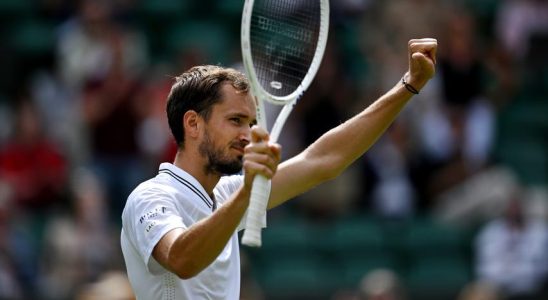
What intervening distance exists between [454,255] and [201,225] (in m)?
7.83

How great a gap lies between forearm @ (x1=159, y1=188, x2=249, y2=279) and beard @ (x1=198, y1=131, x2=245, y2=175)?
422mm

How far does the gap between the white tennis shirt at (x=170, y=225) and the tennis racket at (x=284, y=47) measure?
451 millimetres

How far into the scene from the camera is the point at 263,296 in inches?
451

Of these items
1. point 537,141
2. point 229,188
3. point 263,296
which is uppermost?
point 229,188

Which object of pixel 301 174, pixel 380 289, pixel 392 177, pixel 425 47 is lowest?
pixel 380 289

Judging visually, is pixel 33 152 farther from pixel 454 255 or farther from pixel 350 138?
pixel 350 138

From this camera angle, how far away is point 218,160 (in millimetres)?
5188

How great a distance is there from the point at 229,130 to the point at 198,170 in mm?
252

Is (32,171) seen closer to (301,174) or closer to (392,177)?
(392,177)

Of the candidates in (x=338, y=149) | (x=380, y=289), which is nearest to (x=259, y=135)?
(x=338, y=149)

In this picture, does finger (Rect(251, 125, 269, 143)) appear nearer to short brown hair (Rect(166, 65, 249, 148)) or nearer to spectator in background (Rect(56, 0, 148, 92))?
short brown hair (Rect(166, 65, 249, 148))

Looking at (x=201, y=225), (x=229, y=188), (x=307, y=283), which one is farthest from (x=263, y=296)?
(x=201, y=225)

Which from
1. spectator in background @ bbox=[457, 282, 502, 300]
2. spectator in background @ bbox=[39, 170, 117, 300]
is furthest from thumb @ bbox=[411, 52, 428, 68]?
spectator in background @ bbox=[39, 170, 117, 300]

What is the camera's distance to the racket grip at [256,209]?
4.64 metres
